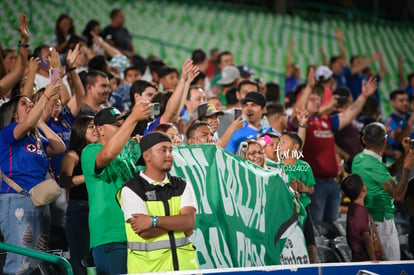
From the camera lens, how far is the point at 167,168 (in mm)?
6172

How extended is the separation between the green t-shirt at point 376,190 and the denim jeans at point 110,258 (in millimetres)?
3445

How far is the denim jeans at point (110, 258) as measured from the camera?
6328 mm

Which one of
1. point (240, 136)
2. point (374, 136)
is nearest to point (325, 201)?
point (374, 136)

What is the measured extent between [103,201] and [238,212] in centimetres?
120

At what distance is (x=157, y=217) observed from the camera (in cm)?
594

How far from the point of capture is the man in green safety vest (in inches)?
235

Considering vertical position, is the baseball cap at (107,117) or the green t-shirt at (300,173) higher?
the baseball cap at (107,117)

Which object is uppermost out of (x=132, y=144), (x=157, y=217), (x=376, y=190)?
(x=132, y=144)

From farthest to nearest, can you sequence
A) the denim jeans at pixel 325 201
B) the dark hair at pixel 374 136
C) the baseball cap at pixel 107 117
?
1. the denim jeans at pixel 325 201
2. the dark hair at pixel 374 136
3. the baseball cap at pixel 107 117

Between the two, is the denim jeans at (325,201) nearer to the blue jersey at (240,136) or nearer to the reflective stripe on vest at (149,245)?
the blue jersey at (240,136)

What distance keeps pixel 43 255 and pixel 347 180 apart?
3904 mm

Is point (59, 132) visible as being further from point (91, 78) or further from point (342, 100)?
point (342, 100)

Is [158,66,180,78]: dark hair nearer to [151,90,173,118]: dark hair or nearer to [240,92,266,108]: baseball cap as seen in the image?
[240,92,266,108]: baseball cap

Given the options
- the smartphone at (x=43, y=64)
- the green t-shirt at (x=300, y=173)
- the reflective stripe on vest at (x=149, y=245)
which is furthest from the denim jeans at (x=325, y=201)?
the reflective stripe on vest at (x=149, y=245)
